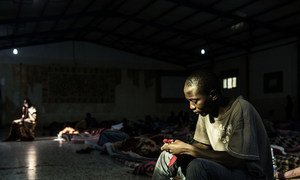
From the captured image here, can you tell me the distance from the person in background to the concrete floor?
2.23 metres

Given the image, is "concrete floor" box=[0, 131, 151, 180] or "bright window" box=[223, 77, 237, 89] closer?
"concrete floor" box=[0, 131, 151, 180]

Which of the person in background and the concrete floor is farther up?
the person in background

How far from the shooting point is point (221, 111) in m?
1.86

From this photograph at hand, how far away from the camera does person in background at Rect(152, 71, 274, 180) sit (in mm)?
1699

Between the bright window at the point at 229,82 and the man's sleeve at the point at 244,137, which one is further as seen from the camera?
the bright window at the point at 229,82

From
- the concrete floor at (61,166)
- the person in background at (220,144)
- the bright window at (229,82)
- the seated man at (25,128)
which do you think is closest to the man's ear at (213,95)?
the person in background at (220,144)

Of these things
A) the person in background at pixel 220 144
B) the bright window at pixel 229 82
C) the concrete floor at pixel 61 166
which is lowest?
the concrete floor at pixel 61 166

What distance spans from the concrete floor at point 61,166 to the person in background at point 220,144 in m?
2.23

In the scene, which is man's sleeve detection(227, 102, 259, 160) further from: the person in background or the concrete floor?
the concrete floor

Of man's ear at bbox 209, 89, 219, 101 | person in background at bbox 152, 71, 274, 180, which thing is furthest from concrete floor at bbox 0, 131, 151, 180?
man's ear at bbox 209, 89, 219, 101

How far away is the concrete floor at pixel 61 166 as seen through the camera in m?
4.14

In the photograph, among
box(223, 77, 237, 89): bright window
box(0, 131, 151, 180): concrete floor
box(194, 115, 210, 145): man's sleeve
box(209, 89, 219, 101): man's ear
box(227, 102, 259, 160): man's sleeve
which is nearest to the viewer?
box(227, 102, 259, 160): man's sleeve

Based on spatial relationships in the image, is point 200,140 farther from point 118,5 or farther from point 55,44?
point 55,44

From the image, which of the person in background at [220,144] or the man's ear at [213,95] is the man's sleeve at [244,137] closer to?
the person in background at [220,144]
